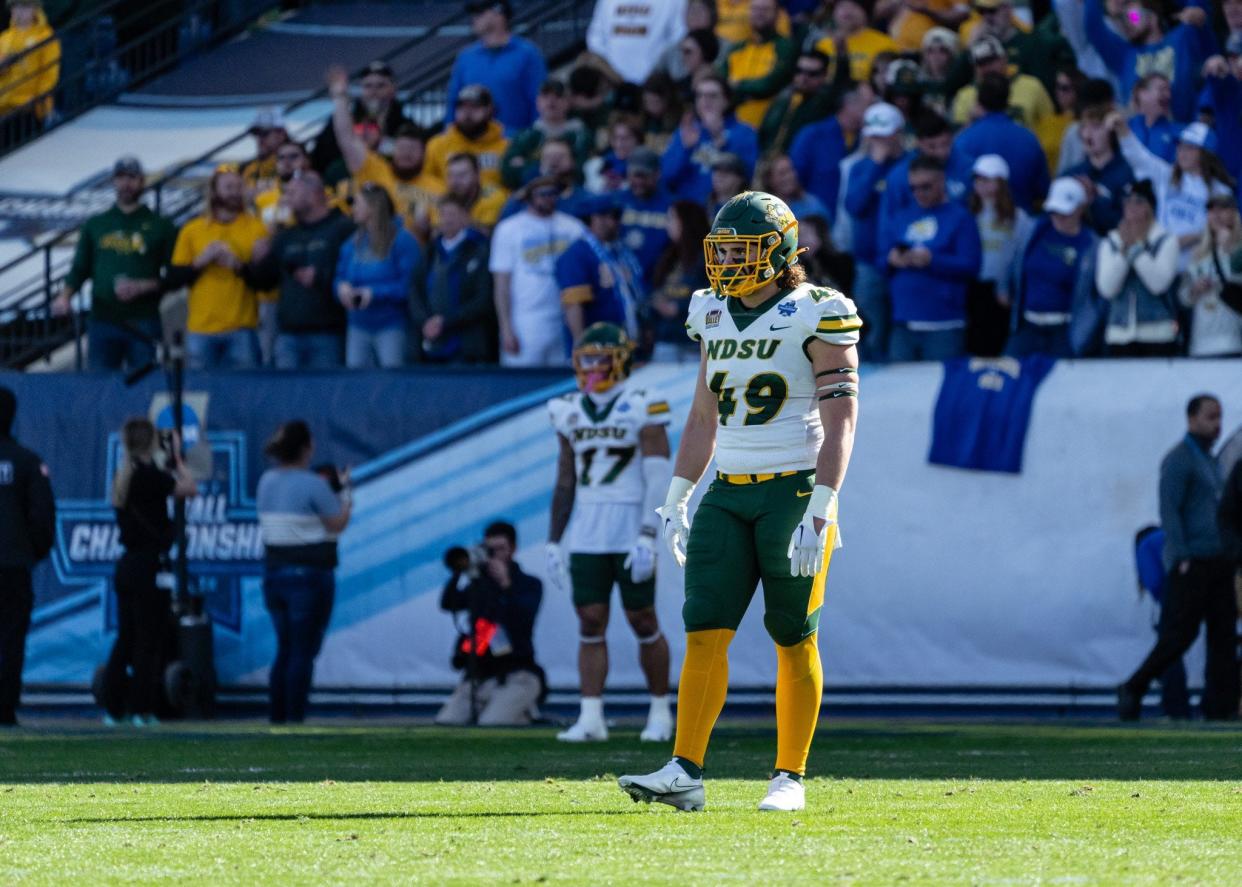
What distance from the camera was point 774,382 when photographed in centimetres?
809

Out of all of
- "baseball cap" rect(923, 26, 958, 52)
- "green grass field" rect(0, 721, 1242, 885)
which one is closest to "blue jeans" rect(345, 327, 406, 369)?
"baseball cap" rect(923, 26, 958, 52)

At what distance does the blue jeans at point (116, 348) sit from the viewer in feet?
55.1

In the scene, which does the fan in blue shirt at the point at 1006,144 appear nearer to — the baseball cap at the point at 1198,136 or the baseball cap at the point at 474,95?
the baseball cap at the point at 1198,136

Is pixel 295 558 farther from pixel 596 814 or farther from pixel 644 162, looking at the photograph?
pixel 596 814

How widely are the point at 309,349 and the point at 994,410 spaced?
15.8ft

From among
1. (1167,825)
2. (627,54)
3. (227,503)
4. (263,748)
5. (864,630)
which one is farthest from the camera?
(627,54)

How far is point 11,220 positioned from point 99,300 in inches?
177

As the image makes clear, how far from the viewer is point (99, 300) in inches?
666

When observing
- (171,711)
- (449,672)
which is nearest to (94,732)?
(171,711)

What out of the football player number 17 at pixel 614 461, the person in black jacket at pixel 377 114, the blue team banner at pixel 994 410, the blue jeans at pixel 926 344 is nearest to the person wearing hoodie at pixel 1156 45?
the blue jeans at pixel 926 344

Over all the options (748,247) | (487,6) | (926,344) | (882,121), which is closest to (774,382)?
(748,247)

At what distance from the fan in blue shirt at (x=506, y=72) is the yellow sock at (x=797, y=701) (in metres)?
11.2

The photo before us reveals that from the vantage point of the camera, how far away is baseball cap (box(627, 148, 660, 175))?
631 inches

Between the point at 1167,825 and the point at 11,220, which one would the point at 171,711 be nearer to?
the point at 11,220
